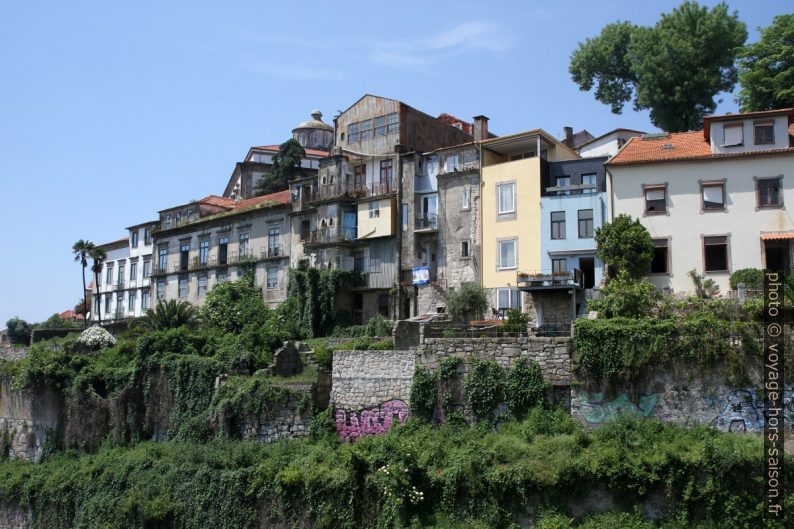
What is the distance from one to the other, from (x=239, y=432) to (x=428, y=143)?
2524 cm

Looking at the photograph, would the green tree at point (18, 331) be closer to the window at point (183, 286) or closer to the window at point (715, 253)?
the window at point (183, 286)

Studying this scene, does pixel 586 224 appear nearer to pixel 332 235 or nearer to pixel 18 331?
pixel 332 235

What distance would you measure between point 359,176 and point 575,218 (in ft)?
53.8

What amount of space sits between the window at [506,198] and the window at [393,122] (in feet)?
32.0

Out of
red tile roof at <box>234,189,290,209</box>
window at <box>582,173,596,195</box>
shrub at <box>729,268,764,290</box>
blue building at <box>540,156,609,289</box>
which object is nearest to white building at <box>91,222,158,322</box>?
red tile roof at <box>234,189,290,209</box>

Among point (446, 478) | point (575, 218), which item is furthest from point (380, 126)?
point (446, 478)

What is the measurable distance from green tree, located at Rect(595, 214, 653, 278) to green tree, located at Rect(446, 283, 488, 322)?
7.41 metres

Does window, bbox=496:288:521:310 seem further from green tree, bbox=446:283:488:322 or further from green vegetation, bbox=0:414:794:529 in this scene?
green vegetation, bbox=0:414:794:529

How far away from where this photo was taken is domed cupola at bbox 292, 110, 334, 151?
265ft

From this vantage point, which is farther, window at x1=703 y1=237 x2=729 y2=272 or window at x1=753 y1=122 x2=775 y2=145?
window at x1=753 y1=122 x2=775 y2=145

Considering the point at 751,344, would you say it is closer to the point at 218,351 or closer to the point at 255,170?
the point at 218,351

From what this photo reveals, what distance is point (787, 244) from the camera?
30266 mm

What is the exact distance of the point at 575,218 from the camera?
36031 mm

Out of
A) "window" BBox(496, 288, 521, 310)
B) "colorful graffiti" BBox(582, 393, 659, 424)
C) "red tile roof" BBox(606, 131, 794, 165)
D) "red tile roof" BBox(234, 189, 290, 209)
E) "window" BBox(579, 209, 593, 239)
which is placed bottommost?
"colorful graffiti" BBox(582, 393, 659, 424)
